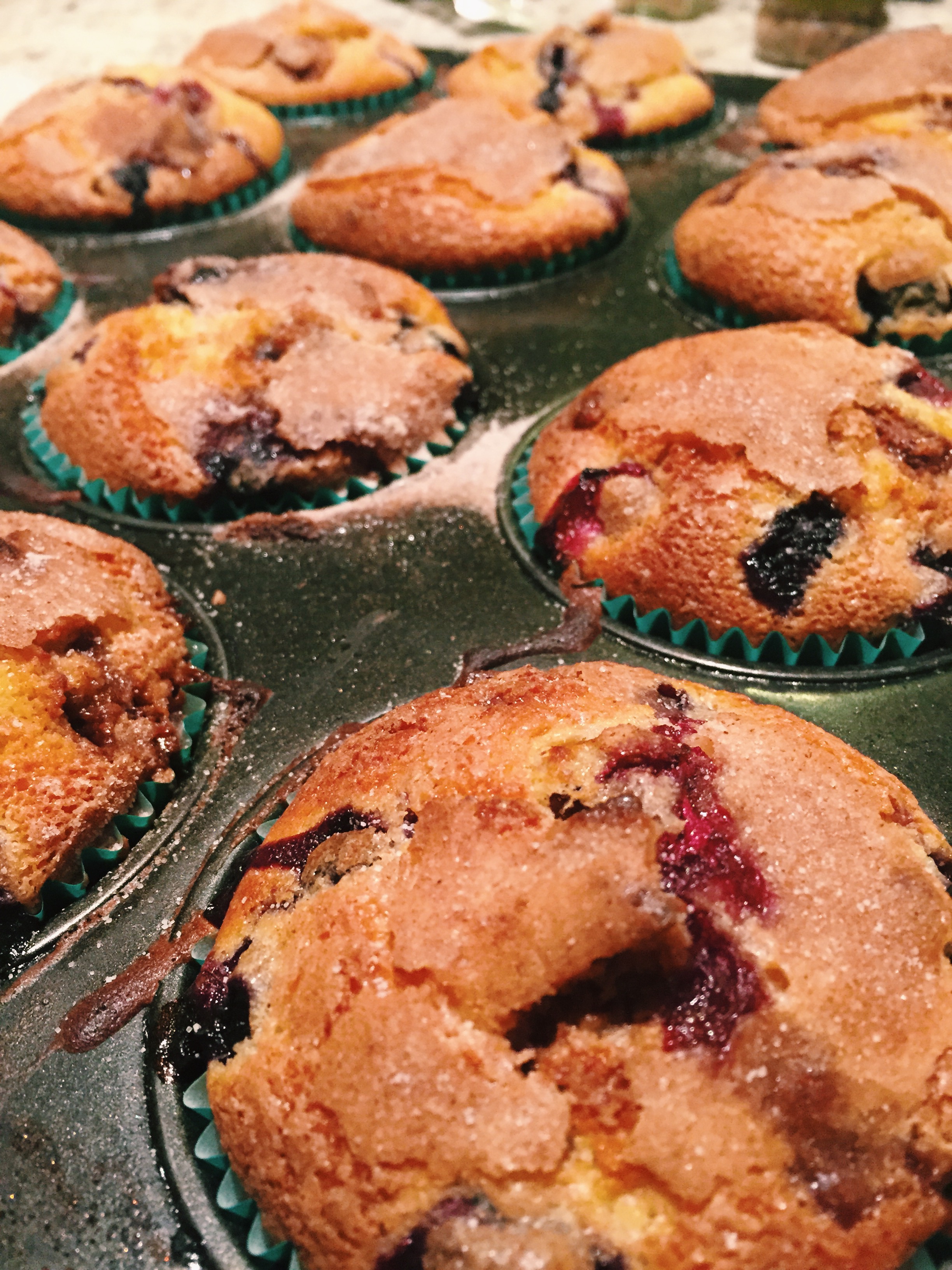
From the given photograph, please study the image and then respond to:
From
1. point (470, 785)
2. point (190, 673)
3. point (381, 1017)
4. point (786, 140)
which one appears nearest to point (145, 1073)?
point (381, 1017)

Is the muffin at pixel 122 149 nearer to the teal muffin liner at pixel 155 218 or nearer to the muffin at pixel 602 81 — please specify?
the teal muffin liner at pixel 155 218

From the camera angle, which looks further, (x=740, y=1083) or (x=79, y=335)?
(x=79, y=335)

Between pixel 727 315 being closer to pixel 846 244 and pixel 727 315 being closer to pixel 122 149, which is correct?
pixel 846 244

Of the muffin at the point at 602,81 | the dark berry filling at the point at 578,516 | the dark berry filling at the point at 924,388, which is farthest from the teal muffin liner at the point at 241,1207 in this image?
the muffin at the point at 602,81

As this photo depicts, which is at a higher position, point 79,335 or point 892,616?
point 79,335

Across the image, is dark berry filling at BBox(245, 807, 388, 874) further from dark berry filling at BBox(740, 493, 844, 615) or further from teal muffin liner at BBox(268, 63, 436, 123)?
teal muffin liner at BBox(268, 63, 436, 123)

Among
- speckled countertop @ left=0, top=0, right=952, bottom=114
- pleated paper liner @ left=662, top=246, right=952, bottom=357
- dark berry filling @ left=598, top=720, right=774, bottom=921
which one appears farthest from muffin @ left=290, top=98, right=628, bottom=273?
dark berry filling @ left=598, top=720, right=774, bottom=921

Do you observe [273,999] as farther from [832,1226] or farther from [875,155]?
[875,155]

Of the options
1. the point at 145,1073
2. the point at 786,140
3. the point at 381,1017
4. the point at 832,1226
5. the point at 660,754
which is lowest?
the point at 145,1073
